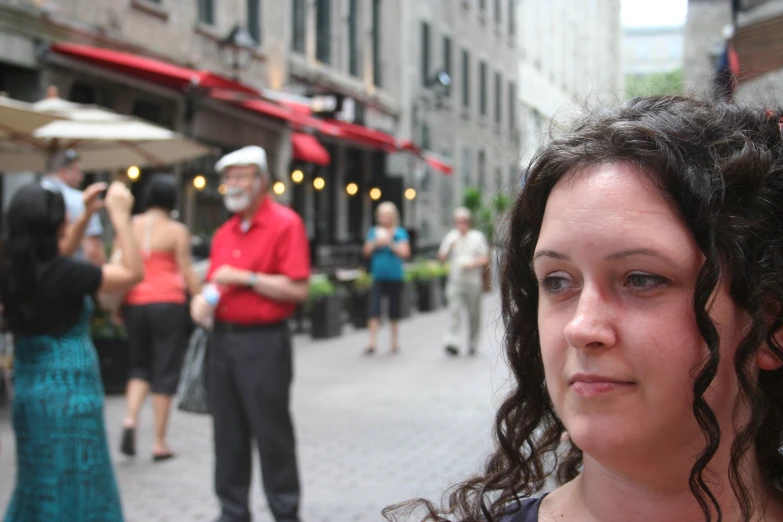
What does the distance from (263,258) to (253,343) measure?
17.3 inches

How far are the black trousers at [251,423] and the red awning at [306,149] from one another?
1469cm

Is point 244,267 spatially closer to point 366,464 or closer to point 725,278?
point 366,464

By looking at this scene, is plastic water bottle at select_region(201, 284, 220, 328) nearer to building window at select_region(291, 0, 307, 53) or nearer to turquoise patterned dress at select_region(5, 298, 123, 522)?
turquoise patterned dress at select_region(5, 298, 123, 522)

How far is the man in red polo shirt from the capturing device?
5.24 metres

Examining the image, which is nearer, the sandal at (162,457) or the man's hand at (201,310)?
the man's hand at (201,310)

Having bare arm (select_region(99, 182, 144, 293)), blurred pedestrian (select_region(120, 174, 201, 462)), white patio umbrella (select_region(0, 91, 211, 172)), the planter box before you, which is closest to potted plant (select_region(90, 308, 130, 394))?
white patio umbrella (select_region(0, 91, 211, 172))

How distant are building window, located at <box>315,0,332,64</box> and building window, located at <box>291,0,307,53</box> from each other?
1117mm

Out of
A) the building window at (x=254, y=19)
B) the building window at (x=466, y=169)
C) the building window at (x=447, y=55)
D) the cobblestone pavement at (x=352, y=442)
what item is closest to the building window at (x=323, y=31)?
the building window at (x=254, y=19)

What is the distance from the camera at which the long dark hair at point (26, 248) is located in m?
4.36

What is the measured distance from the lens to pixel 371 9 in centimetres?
2684

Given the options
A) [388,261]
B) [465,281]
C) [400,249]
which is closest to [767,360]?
[465,281]

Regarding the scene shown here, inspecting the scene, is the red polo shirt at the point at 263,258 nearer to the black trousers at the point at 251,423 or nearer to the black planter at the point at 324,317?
the black trousers at the point at 251,423

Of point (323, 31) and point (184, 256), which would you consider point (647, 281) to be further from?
point (323, 31)

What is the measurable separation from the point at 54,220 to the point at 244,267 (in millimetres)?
1162
